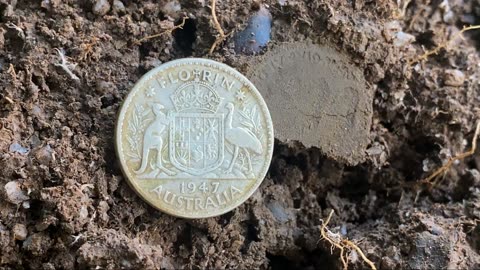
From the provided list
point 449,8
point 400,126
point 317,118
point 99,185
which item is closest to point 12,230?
point 99,185

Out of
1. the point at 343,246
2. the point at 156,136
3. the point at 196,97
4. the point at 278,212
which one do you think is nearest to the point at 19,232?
the point at 156,136

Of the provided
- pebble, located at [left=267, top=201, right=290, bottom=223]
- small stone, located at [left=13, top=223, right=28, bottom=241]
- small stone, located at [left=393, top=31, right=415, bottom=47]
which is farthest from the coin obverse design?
small stone, located at [left=393, top=31, right=415, bottom=47]

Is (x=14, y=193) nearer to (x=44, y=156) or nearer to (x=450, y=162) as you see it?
(x=44, y=156)

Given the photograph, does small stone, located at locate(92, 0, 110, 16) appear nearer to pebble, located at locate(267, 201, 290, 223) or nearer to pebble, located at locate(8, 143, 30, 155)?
pebble, located at locate(8, 143, 30, 155)

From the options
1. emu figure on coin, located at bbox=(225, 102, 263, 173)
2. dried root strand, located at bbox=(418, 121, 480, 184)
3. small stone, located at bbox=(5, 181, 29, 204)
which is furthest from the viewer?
dried root strand, located at bbox=(418, 121, 480, 184)

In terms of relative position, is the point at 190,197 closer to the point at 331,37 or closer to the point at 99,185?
the point at 99,185

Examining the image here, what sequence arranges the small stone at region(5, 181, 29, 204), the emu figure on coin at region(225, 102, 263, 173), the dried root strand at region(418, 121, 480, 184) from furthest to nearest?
1. the dried root strand at region(418, 121, 480, 184)
2. the emu figure on coin at region(225, 102, 263, 173)
3. the small stone at region(5, 181, 29, 204)

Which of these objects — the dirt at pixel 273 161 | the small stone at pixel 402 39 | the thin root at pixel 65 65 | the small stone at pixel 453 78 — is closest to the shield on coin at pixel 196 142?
the dirt at pixel 273 161
